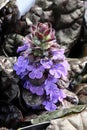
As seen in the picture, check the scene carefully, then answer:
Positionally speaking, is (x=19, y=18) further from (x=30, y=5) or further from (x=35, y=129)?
(x=35, y=129)

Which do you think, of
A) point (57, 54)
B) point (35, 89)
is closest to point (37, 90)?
point (35, 89)

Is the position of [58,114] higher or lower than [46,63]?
lower

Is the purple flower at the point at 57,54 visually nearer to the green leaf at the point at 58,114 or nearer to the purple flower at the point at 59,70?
the purple flower at the point at 59,70

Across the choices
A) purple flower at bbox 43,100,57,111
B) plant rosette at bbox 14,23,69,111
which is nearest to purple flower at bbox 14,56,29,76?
plant rosette at bbox 14,23,69,111

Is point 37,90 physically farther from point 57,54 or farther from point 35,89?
point 57,54

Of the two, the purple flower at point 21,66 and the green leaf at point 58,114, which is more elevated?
the purple flower at point 21,66

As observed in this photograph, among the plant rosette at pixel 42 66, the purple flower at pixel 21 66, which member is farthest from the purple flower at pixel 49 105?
the purple flower at pixel 21 66
